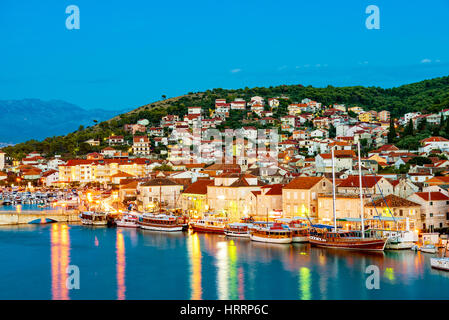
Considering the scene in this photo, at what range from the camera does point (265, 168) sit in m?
48.4

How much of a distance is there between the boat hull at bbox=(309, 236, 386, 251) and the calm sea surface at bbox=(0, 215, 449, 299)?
56 cm

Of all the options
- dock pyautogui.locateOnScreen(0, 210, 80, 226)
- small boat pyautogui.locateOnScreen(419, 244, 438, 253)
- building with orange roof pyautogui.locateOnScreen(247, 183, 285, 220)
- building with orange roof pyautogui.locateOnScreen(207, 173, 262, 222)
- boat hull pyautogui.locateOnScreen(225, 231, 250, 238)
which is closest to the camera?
small boat pyautogui.locateOnScreen(419, 244, 438, 253)

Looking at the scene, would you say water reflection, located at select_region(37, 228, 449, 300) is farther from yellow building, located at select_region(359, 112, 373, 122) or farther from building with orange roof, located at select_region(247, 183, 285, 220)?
yellow building, located at select_region(359, 112, 373, 122)

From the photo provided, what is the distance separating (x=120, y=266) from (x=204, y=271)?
417 cm

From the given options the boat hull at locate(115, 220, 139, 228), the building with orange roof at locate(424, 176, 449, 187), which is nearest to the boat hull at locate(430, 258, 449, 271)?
the building with orange roof at locate(424, 176, 449, 187)

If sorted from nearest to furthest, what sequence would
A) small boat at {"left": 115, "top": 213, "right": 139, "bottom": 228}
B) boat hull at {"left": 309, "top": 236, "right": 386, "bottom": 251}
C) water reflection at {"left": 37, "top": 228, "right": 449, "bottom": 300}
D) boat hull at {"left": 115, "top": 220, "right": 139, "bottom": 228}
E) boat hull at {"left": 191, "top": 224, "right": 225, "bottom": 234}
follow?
water reflection at {"left": 37, "top": 228, "right": 449, "bottom": 300} → boat hull at {"left": 309, "top": 236, "right": 386, "bottom": 251} → boat hull at {"left": 191, "top": 224, "right": 225, "bottom": 234} → boat hull at {"left": 115, "top": 220, "right": 139, "bottom": 228} → small boat at {"left": 115, "top": 213, "right": 139, "bottom": 228}

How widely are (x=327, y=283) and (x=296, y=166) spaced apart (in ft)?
124

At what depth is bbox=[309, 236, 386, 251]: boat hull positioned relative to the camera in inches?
1079

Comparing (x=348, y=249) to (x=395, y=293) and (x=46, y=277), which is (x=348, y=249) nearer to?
(x=395, y=293)

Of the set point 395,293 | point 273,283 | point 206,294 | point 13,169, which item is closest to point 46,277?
point 206,294

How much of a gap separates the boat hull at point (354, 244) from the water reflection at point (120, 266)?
9.88 m

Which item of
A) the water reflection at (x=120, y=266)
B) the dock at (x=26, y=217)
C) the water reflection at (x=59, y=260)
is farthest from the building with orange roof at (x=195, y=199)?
the dock at (x=26, y=217)

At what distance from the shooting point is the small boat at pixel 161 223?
37031mm

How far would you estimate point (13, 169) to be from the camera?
8156cm
